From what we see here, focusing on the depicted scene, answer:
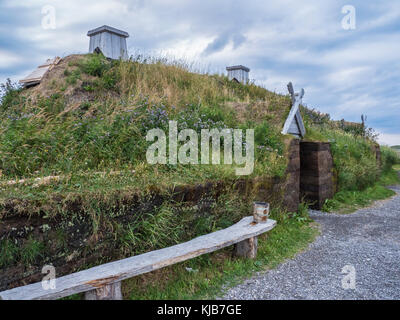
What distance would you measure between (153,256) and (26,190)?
1.54m

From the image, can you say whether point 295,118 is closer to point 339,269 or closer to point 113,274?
point 339,269

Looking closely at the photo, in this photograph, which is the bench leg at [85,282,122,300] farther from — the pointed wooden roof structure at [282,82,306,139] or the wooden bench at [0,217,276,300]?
the pointed wooden roof structure at [282,82,306,139]

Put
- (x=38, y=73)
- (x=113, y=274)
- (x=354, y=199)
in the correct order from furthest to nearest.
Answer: (x=38, y=73), (x=354, y=199), (x=113, y=274)

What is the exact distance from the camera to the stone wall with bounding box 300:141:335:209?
7352 millimetres

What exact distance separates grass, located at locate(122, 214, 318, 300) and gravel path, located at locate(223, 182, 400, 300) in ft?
0.51

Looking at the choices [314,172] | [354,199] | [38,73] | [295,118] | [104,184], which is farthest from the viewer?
[38,73]

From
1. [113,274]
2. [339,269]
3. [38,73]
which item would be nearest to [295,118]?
[339,269]

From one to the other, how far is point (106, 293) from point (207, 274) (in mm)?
1397

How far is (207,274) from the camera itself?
379 centimetres

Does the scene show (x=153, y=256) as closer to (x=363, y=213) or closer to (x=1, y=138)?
(x=1, y=138)

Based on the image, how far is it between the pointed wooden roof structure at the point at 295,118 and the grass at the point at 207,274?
3337 mm

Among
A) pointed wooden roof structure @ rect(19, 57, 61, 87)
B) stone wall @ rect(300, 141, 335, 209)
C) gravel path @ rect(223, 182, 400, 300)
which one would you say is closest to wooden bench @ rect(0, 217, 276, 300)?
gravel path @ rect(223, 182, 400, 300)

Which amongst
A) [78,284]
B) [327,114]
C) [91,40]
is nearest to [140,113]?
[78,284]

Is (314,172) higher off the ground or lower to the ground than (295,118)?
lower
